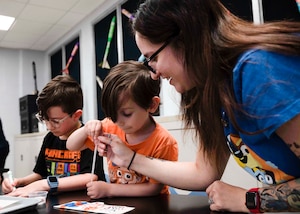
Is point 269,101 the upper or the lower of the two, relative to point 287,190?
upper

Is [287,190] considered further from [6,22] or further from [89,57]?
[6,22]

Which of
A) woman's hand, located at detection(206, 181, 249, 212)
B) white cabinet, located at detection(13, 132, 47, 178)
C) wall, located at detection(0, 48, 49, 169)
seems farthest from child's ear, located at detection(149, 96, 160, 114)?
wall, located at detection(0, 48, 49, 169)

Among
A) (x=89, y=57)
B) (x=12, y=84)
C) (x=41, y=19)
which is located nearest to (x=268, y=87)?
(x=89, y=57)

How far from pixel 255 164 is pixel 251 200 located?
0.09m

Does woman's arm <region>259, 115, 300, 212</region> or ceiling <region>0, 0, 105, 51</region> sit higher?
ceiling <region>0, 0, 105, 51</region>

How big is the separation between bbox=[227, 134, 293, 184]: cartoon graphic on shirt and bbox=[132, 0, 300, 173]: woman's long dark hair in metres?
0.04

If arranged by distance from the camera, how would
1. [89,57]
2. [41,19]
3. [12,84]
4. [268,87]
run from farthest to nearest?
1. [12,84]
2. [89,57]
3. [41,19]
4. [268,87]

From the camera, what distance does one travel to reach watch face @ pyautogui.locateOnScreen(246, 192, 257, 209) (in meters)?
0.63

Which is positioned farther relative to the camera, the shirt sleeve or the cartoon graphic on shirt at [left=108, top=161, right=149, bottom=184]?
the cartoon graphic on shirt at [left=108, top=161, right=149, bottom=184]

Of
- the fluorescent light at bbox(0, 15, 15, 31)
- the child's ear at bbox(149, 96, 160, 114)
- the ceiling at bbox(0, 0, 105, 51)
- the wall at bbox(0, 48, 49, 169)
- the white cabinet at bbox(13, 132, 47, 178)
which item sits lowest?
the white cabinet at bbox(13, 132, 47, 178)

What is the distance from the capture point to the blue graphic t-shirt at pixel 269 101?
526 millimetres

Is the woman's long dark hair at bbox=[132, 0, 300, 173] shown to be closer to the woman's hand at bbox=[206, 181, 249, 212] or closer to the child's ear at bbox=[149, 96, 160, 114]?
the woman's hand at bbox=[206, 181, 249, 212]

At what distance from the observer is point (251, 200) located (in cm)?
64

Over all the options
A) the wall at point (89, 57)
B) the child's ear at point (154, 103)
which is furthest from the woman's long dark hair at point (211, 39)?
the wall at point (89, 57)
